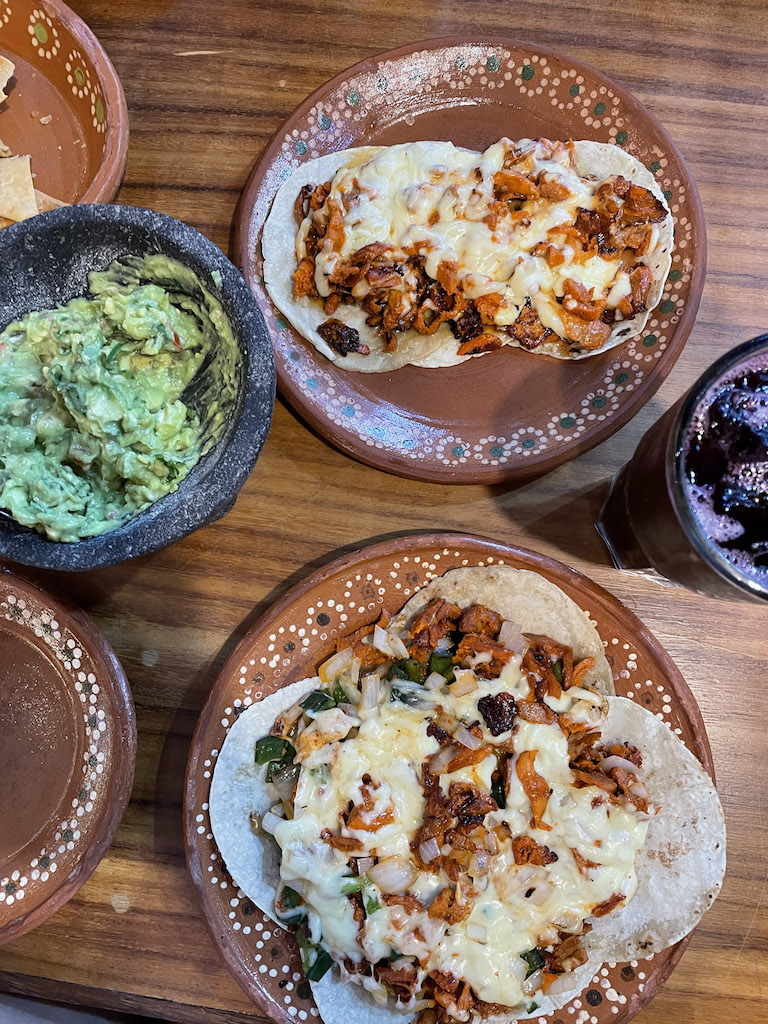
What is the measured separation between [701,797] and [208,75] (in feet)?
8.28

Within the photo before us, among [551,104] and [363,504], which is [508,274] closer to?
[551,104]

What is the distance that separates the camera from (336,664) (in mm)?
1924

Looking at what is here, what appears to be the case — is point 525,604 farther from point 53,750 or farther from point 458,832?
point 53,750

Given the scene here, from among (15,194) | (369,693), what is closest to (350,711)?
(369,693)

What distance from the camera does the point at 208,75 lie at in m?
2.26

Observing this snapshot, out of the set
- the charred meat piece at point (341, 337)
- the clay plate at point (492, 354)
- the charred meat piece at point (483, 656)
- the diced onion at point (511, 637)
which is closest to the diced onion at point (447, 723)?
the charred meat piece at point (483, 656)

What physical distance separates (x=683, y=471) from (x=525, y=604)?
574 mm

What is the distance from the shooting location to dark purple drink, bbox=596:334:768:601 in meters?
1.51

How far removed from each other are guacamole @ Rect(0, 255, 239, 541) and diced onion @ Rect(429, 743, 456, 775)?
0.93m

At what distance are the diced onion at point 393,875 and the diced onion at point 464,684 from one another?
43 centimetres

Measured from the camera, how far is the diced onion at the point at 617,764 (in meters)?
1.88

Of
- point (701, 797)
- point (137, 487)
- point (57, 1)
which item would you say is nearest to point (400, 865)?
point (701, 797)

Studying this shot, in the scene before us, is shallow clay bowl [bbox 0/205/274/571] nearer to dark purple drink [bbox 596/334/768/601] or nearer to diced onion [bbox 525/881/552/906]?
dark purple drink [bbox 596/334/768/601]

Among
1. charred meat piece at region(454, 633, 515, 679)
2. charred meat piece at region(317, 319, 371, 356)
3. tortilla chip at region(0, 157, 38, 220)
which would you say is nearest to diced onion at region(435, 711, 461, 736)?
charred meat piece at region(454, 633, 515, 679)
